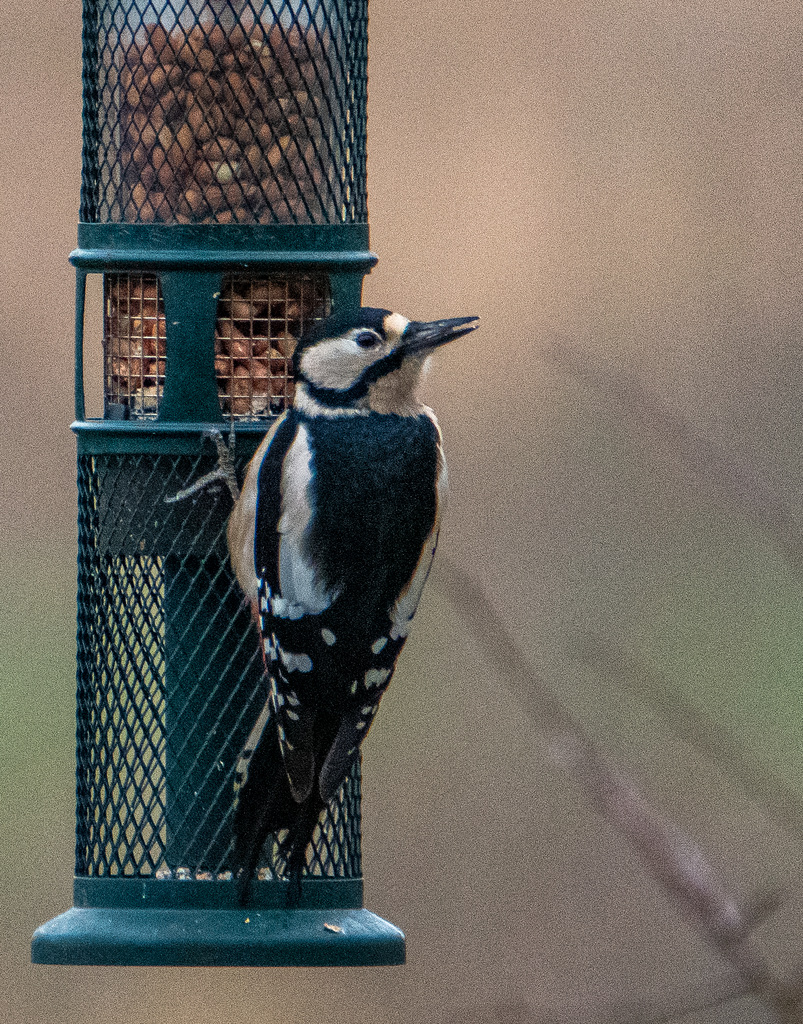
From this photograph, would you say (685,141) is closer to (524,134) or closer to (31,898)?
(524,134)

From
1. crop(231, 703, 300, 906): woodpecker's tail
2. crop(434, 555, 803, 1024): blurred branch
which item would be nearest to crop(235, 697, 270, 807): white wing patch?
crop(231, 703, 300, 906): woodpecker's tail

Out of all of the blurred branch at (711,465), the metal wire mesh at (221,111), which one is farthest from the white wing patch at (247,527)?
the blurred branch at (711,465)

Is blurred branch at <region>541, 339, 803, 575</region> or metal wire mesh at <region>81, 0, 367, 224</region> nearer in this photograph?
blurred branch at <region>541, 339, 803, 575</region>

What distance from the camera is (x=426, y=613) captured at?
775 cm

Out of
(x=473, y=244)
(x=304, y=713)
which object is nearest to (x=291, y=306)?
(x=304, y=713)

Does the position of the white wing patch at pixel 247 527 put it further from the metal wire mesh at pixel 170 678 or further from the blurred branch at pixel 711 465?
the blurred branch at pixel 711 465

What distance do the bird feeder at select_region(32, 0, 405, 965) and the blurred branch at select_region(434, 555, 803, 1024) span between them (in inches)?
55.1

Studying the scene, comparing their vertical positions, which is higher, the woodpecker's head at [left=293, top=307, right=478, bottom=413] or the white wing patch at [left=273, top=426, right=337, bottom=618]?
the woodpecker's head at [left=293, top=307, right=478, bottom=413]

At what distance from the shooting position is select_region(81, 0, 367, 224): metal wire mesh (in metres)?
4.62

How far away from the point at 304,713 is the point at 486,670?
10.2 feet

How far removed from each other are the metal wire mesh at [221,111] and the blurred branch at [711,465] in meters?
0.88

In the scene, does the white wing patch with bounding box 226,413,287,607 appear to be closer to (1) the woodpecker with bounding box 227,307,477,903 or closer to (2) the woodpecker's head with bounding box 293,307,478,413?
(1) the woodpecker with bounding box 227,307,477,903

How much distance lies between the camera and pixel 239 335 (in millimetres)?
4727

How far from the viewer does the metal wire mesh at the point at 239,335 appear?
4711 millimetres
